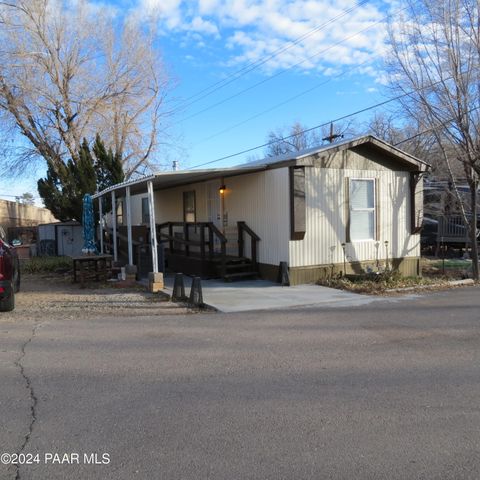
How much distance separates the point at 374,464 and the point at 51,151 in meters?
21.4

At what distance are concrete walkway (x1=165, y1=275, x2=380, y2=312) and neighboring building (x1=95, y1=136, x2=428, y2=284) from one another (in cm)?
72

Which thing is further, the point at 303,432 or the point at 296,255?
the point at 296,255

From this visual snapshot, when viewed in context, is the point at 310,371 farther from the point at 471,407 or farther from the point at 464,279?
the point at 464,279

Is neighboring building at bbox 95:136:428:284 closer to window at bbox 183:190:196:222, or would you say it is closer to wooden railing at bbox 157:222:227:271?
wooden railing at bbox 157:222:227:271

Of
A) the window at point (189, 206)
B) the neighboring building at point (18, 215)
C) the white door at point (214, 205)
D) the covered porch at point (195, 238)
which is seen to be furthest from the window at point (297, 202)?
the neighboring building at point (18, 215)

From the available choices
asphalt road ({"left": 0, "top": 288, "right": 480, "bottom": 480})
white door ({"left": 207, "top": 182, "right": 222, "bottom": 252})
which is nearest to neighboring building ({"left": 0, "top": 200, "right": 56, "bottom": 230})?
white door ({"left": 207, "top": 182, "right": 222, "bottom": 252})

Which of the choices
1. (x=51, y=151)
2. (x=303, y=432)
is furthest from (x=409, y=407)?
(x=51, y=151)

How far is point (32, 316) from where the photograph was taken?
8.36 meters

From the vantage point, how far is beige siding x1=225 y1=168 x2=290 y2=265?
1150 cm

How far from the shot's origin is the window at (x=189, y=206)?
16.3 m

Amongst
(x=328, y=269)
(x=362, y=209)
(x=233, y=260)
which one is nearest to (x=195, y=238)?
(x=233, y=260)

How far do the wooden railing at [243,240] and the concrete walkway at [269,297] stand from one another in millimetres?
1063

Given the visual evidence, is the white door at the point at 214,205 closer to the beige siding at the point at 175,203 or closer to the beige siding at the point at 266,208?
the beige siding at the point at 175,203

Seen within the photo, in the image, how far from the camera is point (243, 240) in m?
13.1
